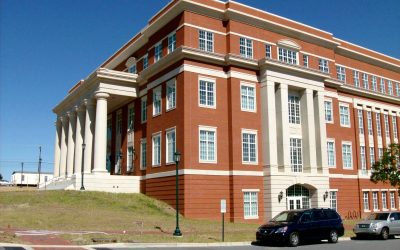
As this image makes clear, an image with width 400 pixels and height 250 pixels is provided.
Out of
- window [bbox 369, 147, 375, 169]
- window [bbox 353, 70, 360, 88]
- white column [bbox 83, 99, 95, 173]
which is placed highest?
window [bbox 353, 70, 360, 88]

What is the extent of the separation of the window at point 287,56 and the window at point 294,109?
3.50 meters

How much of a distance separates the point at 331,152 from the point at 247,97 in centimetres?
1206

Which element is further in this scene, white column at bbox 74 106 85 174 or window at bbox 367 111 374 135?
window at bbox 367 111 374 135

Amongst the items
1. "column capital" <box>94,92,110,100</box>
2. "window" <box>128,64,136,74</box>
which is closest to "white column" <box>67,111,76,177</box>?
"window" <box>128,64,136,74</box>

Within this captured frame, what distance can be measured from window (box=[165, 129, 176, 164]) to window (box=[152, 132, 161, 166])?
1.79m

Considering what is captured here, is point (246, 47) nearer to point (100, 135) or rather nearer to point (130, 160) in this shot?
point (100, 135)

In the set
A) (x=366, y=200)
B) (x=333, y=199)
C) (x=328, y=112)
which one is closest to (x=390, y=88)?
(x=328, y=112)

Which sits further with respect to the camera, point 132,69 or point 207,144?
point 132,69

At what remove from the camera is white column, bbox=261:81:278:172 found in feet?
123

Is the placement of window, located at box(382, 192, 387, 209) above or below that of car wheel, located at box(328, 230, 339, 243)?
above

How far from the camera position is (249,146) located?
37594 millimetres

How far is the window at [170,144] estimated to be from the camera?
37000 millimetres

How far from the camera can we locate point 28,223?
2594 centimetres

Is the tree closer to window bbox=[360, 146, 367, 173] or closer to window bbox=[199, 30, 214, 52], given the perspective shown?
window bbox=[360, 146, 367, 173]
